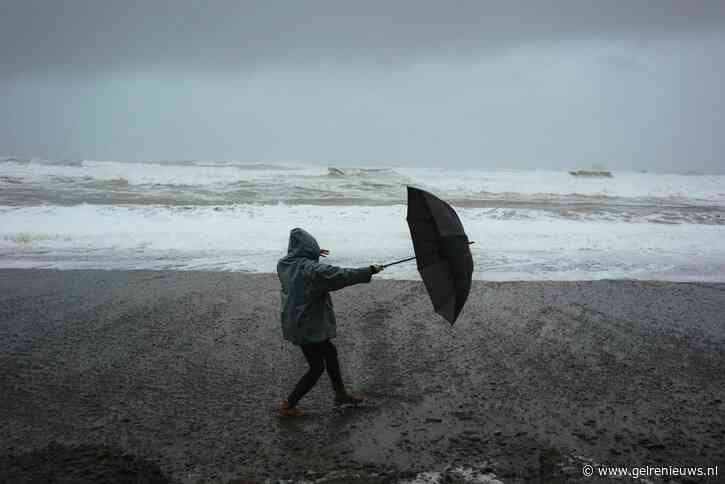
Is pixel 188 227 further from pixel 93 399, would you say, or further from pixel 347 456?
pixel 347 456

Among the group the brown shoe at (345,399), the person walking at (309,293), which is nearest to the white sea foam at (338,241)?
the brown shoe at (345,399)

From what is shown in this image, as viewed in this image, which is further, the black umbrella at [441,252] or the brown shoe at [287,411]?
the brown shoe at [287,411]

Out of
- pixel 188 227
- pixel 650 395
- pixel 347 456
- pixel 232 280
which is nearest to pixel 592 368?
pixel 650 395

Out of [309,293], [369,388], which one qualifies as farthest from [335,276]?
[369,388]

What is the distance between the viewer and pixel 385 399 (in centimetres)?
441

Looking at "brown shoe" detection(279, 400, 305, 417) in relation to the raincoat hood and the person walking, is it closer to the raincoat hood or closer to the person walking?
the person walking

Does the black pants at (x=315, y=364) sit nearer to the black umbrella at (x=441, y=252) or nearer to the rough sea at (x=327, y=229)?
the black umbrella at (x=441, y=252)

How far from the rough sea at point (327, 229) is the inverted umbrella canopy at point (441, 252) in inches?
200

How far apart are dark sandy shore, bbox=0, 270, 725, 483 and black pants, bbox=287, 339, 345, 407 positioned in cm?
25

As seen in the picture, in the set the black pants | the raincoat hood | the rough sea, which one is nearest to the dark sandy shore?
the black pants

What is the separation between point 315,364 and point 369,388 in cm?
86

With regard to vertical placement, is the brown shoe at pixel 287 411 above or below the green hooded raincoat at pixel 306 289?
below

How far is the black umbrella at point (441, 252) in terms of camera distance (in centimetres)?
383

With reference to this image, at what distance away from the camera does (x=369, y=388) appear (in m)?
4.62
